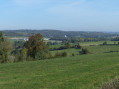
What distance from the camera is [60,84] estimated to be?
370 inches

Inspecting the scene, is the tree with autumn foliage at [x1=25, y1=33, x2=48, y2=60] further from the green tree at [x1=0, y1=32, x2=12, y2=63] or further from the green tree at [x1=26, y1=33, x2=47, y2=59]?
the green tree at [x1=0, y1=32, x2=12, y2=63]

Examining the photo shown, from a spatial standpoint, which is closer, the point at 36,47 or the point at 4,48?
the point at 4,48

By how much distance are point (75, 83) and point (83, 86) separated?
670 millimetres

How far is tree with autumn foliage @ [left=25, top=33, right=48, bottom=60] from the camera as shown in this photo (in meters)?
44.4

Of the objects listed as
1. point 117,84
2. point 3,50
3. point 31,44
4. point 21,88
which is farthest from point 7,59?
point 117,84

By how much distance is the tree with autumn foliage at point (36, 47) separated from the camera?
44359 mm

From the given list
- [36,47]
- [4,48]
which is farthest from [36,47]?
[4,48]

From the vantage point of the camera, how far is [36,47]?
44312 mm

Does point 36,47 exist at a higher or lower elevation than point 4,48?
lower

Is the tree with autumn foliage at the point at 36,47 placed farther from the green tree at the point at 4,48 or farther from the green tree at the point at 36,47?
the green tree at the point at 4,48

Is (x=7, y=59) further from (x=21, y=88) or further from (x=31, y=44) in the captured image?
(x=21, y=88)

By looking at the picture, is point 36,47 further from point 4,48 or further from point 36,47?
point 4,48

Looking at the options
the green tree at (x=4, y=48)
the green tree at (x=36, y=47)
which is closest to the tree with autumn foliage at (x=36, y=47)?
the green tree at (x=36, y=47)

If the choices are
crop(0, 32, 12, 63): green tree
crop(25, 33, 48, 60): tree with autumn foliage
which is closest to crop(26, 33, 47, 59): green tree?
crop(25, 33, 48, 60): tree with autumn foliage
